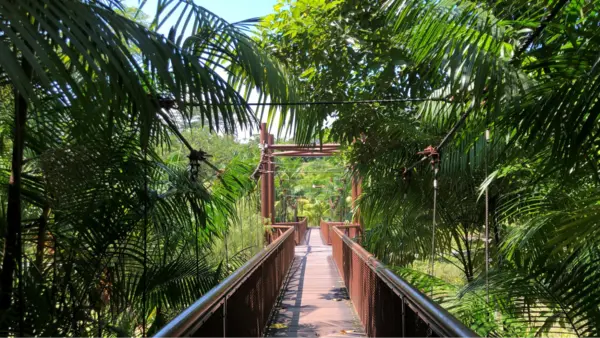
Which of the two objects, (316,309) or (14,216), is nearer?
(14,216)

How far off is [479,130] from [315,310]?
3.65 m

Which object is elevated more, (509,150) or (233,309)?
(509,150)

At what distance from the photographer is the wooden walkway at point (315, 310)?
17.1 feet

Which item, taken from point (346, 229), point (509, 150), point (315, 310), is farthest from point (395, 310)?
point (346, 229)

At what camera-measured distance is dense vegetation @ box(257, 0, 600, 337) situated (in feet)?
7.83

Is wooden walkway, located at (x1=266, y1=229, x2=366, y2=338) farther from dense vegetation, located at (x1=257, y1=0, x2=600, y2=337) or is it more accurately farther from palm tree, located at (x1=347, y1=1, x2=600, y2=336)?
palm tree, located at (x1=347, y1=1, x2=600, y2=336)

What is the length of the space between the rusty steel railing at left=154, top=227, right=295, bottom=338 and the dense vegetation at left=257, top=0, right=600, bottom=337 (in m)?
1.18

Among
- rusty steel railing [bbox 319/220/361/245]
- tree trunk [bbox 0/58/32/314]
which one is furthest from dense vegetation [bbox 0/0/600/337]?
rusty steel railing [bbox 319/220/361/245]

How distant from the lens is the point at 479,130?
11.9 ft

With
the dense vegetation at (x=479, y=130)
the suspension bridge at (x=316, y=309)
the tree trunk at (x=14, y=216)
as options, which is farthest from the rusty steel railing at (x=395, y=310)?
the tree trunk at (x=14, y=216)

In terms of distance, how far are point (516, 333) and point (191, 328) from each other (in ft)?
7.70

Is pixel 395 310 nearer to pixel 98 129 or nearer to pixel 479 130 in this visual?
pixel 479 130

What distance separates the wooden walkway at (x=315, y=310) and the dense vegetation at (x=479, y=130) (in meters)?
0.94

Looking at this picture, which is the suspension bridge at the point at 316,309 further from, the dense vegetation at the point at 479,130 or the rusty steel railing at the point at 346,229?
the rusty steel railing at the point at 346,229
